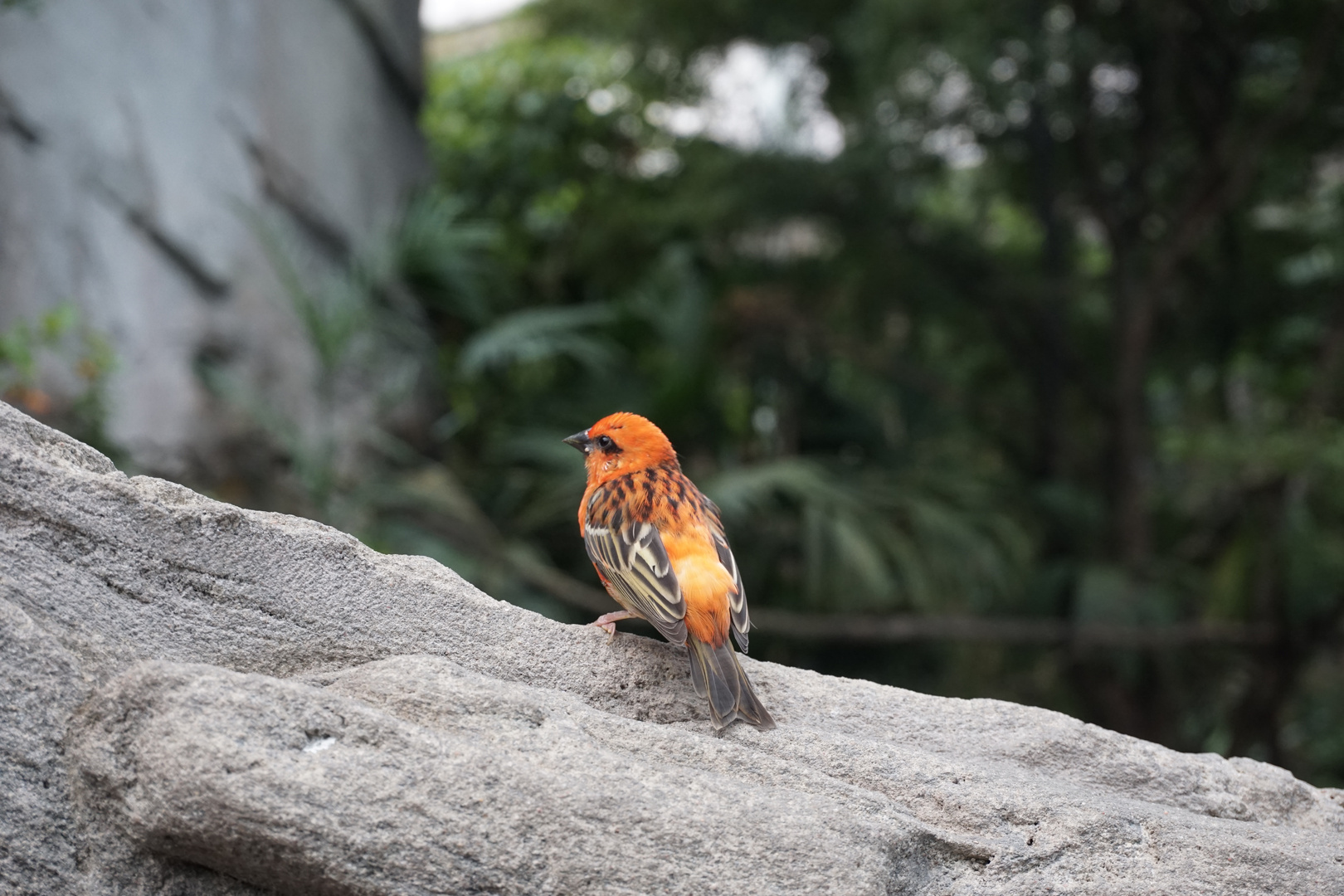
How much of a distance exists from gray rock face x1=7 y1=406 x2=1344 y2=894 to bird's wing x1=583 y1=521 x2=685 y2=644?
118mm

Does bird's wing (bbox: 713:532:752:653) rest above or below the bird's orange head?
below

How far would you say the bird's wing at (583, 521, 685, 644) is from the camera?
326 cm

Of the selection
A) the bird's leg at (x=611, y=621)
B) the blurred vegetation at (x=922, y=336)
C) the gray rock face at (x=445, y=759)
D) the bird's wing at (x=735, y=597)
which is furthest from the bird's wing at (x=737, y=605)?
the blurred vegetation at (x=922, y=336)

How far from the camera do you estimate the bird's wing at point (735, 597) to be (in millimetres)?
3312

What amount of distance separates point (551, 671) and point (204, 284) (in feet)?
17.3

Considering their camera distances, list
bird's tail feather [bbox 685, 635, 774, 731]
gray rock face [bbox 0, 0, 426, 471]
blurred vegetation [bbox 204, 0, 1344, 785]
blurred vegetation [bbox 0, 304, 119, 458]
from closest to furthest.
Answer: bird's tail feather [bbox 685, 635, 774, 731] → blurred vegetation [bbox 0, 304, 119, 458] → gray rock face [bbox 0, 0, 426, 471] → blurred vegetation [bbox 204, 0, 1344, 785]

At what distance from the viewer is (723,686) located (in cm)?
312

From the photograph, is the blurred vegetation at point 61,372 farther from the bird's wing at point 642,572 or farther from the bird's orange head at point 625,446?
the bird's wing at point 642,572

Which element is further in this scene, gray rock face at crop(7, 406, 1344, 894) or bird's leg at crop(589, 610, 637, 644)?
bird's leg at crop(589, 610, 637, 644)

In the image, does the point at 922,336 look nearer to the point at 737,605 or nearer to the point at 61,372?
the point at 61,372

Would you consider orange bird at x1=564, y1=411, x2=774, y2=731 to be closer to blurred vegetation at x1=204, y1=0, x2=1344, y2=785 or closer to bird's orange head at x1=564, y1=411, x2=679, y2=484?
bird's orange head at x1=564, y1=411, x2=679, y2=484

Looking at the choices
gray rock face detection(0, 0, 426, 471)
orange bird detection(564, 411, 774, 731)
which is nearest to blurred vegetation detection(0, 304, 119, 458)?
gray rock face detection(0, 0, 426, 471)

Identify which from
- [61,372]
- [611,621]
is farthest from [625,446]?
[61,372]

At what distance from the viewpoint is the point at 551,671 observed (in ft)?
10.4
